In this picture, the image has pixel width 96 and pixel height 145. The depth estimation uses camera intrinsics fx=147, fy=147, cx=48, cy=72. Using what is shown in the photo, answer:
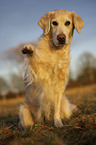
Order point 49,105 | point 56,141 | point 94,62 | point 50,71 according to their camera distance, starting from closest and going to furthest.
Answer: point 56,141 < point 50,71 < point 49,105 < point 94,62

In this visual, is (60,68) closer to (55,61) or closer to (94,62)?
(55,61)

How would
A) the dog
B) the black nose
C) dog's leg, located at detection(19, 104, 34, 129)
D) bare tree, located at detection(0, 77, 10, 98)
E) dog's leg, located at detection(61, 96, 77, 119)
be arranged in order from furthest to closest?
bare tree, located at detection(0, 77, 10, 98)
dog's leg, located at detection(61, 96, 77, 119)
dog's leg, located at detection(19, 104, 34, 129)
the dog
the black nose

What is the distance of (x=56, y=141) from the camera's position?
165 centimetres

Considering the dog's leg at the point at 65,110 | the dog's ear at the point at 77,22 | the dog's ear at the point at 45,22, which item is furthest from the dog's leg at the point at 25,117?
the dog's ear at the point at 77,22

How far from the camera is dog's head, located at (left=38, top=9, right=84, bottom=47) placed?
2.81 metres

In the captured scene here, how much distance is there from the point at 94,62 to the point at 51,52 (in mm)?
35877

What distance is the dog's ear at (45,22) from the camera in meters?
2.97

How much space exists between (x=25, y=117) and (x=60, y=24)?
2.08m

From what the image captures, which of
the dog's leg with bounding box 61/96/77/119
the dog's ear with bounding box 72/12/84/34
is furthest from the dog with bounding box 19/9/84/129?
the dog's leg with bounding box 61/96/77/119

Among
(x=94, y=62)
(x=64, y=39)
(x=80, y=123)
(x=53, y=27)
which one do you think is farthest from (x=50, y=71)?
(x=94, y=62)

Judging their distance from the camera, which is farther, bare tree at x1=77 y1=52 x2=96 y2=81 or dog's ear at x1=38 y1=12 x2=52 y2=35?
bare tree at x1=77 y1=52 x2=96 y2=81

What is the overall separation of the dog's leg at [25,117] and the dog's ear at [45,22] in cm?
171

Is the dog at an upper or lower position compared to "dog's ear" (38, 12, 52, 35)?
lower

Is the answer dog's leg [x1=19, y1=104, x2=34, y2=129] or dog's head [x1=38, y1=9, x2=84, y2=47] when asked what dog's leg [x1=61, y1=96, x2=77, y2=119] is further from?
dog's head [x1=38, y1=9, x2=84, y2=47]
